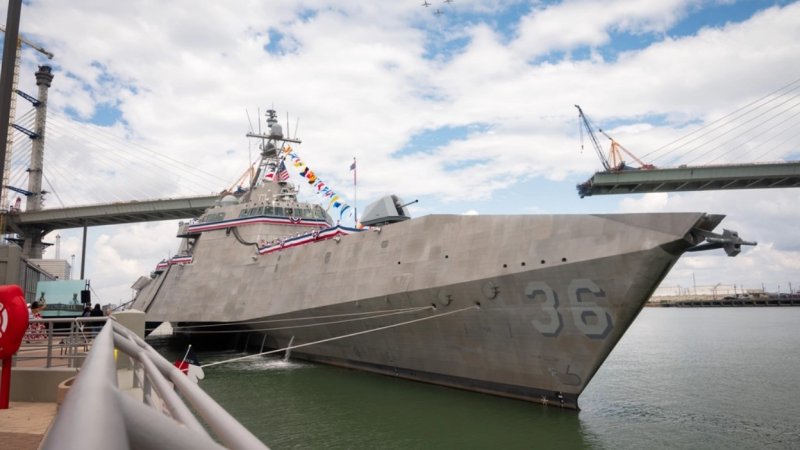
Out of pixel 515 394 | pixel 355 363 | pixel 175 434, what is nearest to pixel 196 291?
pixel 355 363

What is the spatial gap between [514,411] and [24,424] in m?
8.86

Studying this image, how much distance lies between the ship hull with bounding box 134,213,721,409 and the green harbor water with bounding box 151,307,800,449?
73 cm

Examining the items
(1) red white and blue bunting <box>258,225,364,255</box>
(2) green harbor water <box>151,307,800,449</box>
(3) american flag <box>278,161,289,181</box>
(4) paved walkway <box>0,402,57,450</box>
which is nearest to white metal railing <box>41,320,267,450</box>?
(4) paved walkway <box>0,402,57,450</box>

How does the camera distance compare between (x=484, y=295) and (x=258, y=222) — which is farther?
(x=258, y=222)

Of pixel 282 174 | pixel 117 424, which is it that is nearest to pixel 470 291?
pixel 117 424

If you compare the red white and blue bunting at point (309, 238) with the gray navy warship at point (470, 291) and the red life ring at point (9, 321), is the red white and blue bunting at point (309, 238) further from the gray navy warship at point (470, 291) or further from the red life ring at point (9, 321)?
the red life ring at point (9, 321)

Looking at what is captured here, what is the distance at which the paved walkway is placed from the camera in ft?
16.5

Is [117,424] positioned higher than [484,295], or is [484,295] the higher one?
[117,424]

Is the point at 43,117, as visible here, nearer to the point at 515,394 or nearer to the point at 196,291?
the point at 196,291

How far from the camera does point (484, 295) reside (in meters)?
12.3

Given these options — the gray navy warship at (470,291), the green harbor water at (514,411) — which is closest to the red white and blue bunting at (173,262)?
the gray navy warship at (470,291)

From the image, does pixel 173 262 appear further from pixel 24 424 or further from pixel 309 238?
pixel 24 424

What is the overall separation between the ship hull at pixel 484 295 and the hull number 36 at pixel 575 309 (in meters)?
0.02

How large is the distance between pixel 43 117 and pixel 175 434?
190 feet
